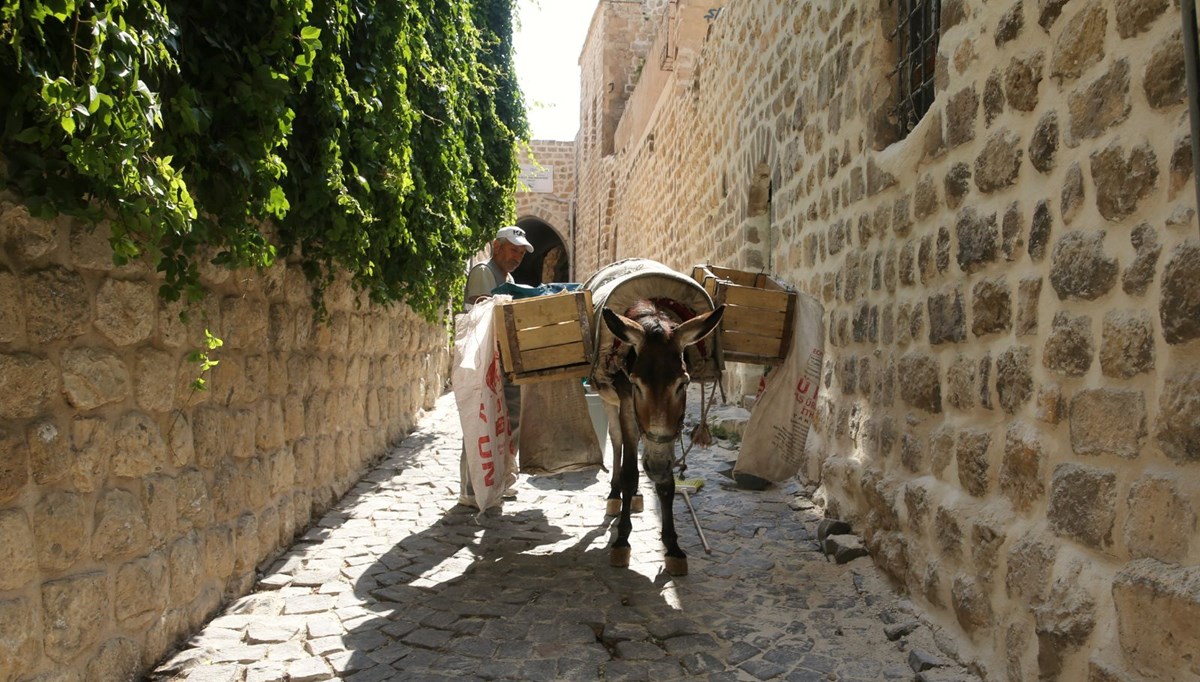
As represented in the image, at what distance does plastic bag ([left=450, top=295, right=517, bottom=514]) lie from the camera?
391 cm

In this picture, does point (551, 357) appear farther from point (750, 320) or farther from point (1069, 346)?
point (1069, 346)

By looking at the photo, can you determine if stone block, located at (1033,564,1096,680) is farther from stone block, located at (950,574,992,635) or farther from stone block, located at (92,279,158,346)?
stone block, located at (92,279,158,346)

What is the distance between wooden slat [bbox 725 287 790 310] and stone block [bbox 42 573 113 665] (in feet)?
9.47

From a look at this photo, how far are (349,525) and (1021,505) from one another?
3.54 metres

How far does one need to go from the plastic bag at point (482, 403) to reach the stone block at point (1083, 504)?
248cm

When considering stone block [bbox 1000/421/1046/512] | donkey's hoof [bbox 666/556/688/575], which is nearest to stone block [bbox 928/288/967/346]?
stone block [bbox 1000/421/1046/512]

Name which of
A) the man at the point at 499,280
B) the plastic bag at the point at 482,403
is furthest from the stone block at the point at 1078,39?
the man at the point at 499,280

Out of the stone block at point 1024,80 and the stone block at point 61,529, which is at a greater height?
the stone block at point 1024,80

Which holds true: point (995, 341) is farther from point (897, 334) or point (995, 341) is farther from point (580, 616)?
point (580, 616)

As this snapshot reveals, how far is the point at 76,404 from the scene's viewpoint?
2.35 m

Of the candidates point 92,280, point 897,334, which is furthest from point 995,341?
Answer: point 92,280

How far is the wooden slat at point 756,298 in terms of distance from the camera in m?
4.02

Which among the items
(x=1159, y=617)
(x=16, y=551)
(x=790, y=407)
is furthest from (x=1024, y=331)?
(x=16, y=551)

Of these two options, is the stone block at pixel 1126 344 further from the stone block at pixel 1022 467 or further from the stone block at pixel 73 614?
the stone block at pixel 73 614
